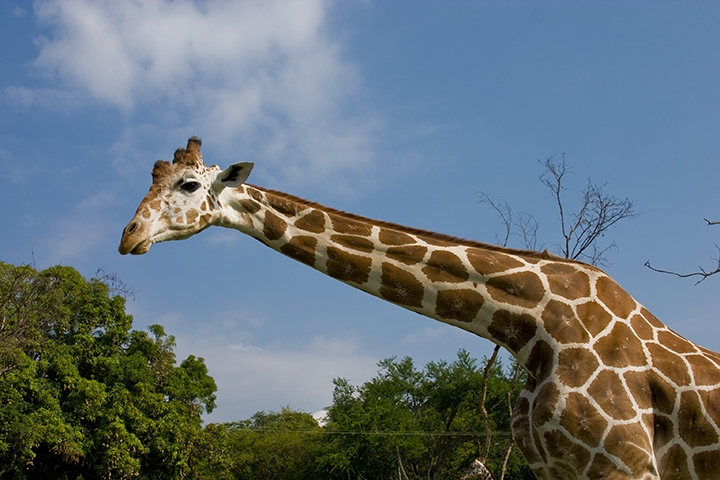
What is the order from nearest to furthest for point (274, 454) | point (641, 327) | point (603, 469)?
point (603, 469) < point (641, 327) < point (274, 454)

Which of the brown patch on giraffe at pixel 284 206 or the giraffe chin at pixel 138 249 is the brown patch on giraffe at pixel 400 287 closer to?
the brown patch on giraffe at pixel 284 206

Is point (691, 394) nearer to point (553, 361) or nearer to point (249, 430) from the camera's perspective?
point (553, 361)

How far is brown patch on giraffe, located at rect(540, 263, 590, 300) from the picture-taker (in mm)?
5641

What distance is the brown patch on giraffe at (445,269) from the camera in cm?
576

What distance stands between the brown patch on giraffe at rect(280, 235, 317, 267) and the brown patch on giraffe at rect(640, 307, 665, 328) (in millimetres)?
2925

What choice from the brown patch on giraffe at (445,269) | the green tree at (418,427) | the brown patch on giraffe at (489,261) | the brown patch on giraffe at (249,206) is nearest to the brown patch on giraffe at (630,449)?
the brown patch on giraffe at (489,261)

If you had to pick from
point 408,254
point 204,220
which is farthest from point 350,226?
point 204,220

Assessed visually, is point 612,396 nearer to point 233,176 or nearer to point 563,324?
point 563,324

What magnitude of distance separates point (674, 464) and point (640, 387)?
65 centimetres

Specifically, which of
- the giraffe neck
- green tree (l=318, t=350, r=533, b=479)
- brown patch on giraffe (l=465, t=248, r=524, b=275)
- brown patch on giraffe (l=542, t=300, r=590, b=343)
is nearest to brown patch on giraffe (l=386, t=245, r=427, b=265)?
the giraffe neck

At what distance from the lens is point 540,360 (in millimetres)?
5441

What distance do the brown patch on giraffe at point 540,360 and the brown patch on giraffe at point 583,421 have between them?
1.12 feet

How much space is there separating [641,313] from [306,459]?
45.9 m

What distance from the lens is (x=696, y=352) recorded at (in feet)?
18.6
